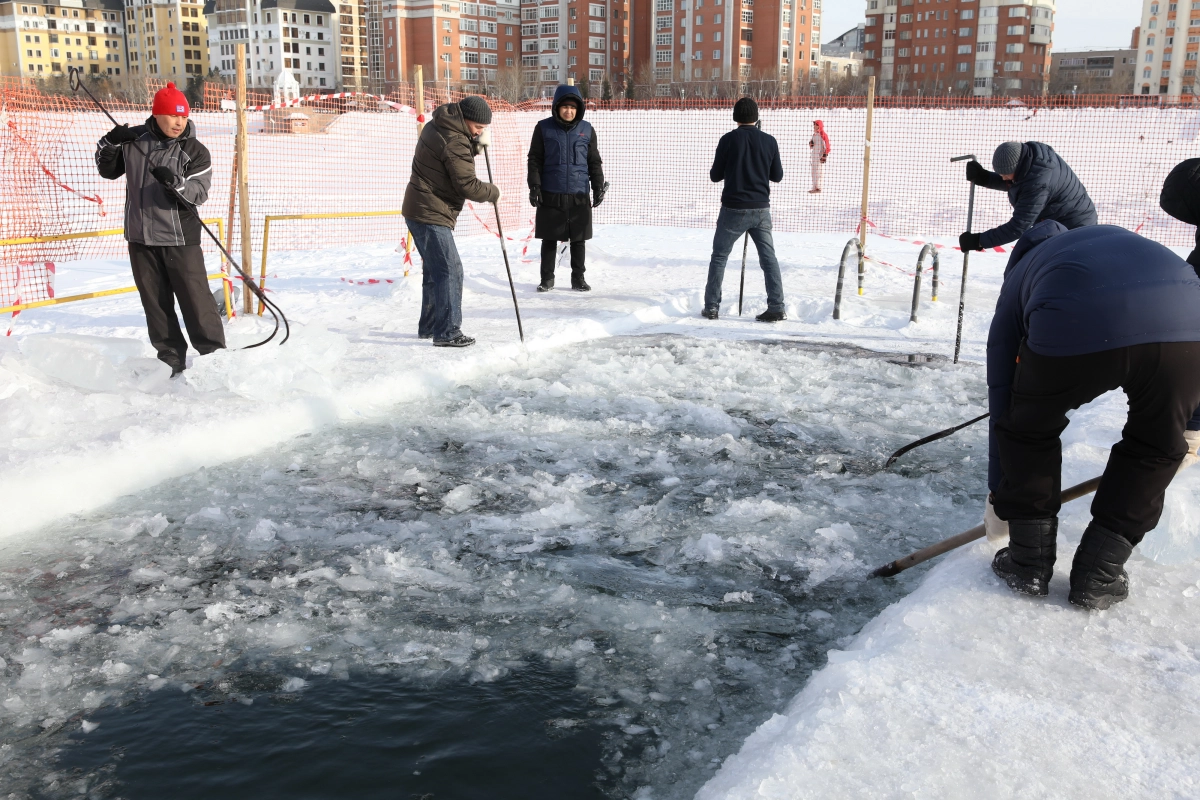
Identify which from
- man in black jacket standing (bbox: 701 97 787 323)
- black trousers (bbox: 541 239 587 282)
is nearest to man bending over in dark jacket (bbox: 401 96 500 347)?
man in black jacket standing (bbox: 701 97 787 323)

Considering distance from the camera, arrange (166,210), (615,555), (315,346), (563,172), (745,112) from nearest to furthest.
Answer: (615,555), (166,210), (315,346), (745,112), (563,172)

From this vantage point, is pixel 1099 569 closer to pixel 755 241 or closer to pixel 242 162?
pixel 755 241

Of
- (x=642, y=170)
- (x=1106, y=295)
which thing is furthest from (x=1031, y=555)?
(x=642, y=170)

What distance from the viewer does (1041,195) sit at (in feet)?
19.2

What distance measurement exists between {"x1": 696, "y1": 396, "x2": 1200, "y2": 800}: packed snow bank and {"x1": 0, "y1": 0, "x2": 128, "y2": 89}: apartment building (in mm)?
106398

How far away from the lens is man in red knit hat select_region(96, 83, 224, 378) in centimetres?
560

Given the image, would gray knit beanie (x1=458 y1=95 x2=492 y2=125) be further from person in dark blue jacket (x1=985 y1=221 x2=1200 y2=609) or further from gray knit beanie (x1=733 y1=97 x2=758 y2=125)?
person in dark blue jacket (x1=985 y1=221 x2=1200 y2=609)

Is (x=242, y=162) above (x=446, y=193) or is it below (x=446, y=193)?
above

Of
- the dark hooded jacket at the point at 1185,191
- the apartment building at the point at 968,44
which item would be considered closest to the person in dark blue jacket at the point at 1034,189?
the dark hooded jacket at the point at 1185,191

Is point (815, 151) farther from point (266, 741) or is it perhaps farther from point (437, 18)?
point (437, 18)

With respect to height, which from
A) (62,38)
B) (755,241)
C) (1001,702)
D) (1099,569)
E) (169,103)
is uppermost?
(62,38)

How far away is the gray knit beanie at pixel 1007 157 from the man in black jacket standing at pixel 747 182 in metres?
2.33

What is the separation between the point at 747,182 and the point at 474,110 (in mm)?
2484

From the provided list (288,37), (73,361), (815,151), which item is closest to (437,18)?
(288,37)
